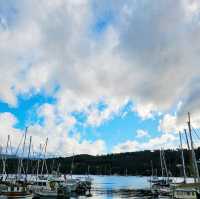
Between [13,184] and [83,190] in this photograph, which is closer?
[13,184]

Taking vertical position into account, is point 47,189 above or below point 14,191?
above

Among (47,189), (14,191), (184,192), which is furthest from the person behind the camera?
(47,189)

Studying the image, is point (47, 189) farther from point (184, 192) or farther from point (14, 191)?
point (184, 192)

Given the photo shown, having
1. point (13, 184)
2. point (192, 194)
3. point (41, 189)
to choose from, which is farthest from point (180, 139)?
point (13, 184)

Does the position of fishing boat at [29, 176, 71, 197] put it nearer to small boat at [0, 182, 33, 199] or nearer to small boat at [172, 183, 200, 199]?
small boat at [0, 182, 33, 199]

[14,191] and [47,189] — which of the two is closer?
[14,191]

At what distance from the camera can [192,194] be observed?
66188 millimetres

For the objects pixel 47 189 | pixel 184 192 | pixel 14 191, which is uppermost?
pixel 47 189

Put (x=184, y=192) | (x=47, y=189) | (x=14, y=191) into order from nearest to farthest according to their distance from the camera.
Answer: (x=184, y=192) < (x=14, y=191) < (x=47, y=189)

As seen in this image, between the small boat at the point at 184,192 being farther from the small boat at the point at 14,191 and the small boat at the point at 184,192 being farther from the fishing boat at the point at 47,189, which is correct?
the small boat at the point at 14,191

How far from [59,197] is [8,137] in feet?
103

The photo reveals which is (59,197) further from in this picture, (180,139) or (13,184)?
(180,139)

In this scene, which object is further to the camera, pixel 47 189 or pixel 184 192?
pixel 47 189

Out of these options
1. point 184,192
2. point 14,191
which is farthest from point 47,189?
point 184,192
